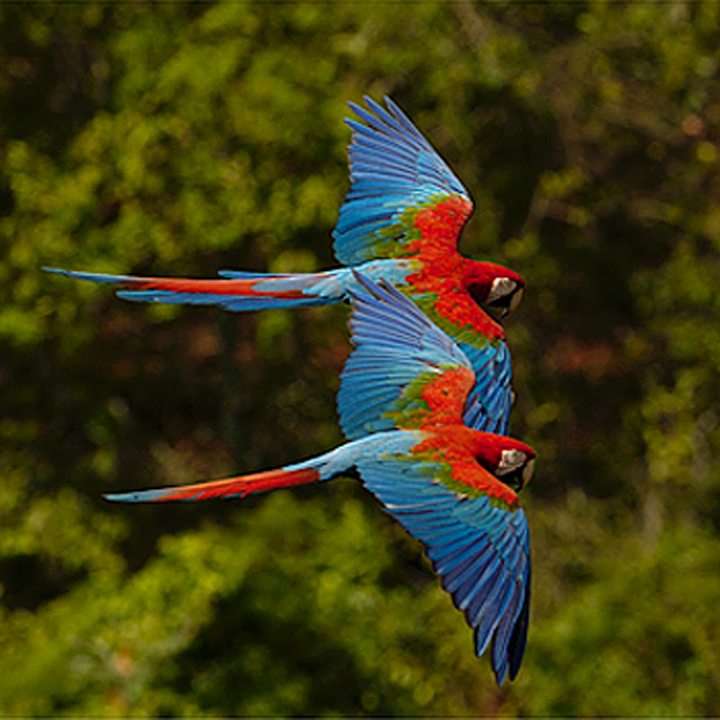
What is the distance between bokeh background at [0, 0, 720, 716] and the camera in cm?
631

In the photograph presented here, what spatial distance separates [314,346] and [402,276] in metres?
5.08

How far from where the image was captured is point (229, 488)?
172 cm

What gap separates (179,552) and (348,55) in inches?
111

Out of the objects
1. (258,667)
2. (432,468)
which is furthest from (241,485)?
(258,667)

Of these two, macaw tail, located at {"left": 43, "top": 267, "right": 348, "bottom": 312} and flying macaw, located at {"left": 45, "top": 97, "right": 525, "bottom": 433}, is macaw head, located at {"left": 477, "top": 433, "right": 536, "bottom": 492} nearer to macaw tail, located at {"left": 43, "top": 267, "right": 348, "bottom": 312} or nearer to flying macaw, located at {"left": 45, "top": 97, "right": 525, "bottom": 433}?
flying macaw, located at {"left": 45, "top": 97, "right": 525, "bottom": 433}

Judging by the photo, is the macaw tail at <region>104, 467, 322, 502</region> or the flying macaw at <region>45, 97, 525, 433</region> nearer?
the macaw tail at <region>104, 467, 322, 502</region>

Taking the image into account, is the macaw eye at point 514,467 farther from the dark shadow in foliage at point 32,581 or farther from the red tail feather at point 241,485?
the dark shadow in foliage at point 32,581

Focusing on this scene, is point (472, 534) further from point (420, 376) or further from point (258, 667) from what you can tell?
point (258, 667)

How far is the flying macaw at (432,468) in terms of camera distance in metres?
1.69

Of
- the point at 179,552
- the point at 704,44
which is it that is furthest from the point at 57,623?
the point at 704,44

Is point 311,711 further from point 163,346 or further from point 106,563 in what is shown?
point 163,346

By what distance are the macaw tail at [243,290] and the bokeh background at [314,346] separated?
416 cm

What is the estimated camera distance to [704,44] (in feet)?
22.0

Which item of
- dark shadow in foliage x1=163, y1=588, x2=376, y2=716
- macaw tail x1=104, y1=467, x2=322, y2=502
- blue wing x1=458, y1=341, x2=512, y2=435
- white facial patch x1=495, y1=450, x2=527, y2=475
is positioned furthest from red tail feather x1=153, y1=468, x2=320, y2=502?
dark shadow in foliage x1=163, y1=588, x2=376, y2=716
